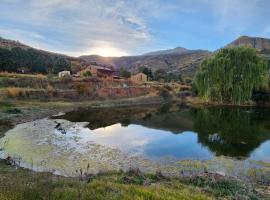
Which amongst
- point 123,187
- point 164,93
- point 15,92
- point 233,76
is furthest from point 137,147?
point 164,93

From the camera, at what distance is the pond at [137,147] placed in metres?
15.5

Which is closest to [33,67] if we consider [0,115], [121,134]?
[0,115]

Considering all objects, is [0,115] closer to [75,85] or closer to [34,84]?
[34,84]

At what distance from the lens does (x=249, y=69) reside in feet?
175

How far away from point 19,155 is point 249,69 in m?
46.9

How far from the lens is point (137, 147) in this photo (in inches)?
811

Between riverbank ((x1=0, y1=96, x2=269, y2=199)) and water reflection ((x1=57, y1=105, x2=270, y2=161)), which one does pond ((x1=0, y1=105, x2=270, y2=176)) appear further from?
riverbank ((x1=0, y1=96, x2=269, y2=199))

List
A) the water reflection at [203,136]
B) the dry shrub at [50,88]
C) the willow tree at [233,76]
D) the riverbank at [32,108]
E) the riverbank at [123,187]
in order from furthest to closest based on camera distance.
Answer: the willow tree at [233,76]
the dry shrub at [50,88]
the riverbank at [32,108]
the water reflection at [203,136]
the riverbank at [123,187]

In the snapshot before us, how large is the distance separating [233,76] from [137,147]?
3914 cm

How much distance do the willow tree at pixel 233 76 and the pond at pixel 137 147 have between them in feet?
75.0

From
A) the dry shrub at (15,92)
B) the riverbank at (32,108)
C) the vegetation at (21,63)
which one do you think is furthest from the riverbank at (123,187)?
the vegetation at (21,63)

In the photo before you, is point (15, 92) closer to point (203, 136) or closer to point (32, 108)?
point (32, 108)

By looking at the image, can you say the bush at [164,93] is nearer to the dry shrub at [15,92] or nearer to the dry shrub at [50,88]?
the dry shrub at [50,88]

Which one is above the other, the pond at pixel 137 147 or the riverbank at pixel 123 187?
the riverbank at pixel 123 187
